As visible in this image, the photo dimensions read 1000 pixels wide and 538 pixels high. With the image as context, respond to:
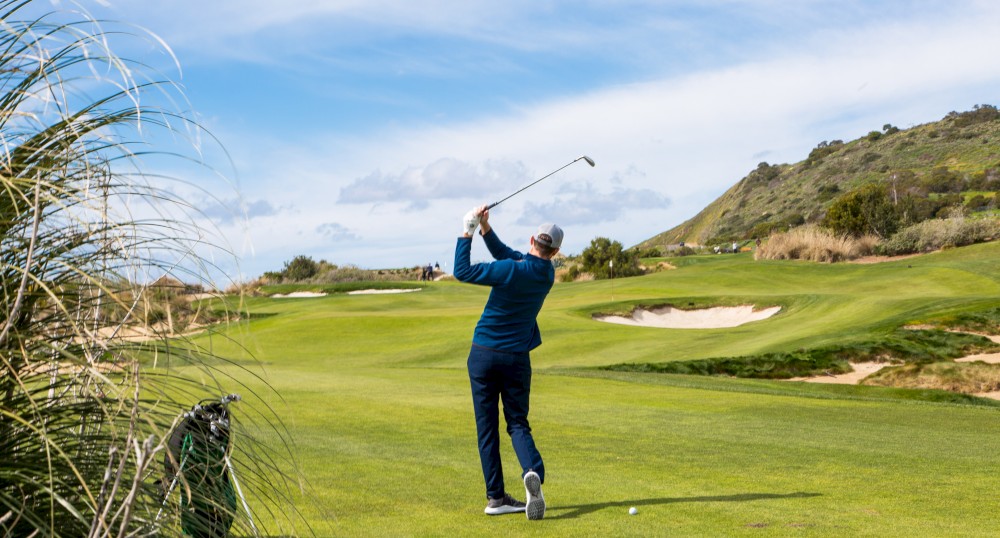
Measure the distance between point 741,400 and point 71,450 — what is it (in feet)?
42.4

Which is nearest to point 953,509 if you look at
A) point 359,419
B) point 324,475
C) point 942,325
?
point 324,475

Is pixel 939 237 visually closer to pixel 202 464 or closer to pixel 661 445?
pixel 661 445

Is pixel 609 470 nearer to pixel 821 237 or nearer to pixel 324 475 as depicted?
pixel 324 475

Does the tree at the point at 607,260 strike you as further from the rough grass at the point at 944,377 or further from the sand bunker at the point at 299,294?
the rough grass at the point at 944,377

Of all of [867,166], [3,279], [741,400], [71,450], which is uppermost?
[867,166]

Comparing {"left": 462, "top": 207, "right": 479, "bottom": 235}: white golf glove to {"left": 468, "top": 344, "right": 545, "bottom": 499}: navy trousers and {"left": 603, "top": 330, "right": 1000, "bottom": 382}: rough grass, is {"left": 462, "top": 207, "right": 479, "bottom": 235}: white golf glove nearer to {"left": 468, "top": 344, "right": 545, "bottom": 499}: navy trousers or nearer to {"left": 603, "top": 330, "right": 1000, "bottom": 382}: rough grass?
{"left": 468, "top": 344, "right": 545, "bottom": 499}: navy trousers

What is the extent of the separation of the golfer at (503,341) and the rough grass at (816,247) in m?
43.1

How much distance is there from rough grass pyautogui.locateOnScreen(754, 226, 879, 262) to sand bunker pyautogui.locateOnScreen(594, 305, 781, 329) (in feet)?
56.5

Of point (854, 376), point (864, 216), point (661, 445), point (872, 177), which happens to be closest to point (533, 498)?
point (661, 445)

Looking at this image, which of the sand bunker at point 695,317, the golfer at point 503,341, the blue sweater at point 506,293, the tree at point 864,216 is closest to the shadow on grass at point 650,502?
the golfer at point 503,341

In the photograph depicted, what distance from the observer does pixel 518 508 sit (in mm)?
7289

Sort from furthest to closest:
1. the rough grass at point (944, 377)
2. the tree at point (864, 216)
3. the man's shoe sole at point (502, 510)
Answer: the tree at point (864, 216)
the rough grass at point (944, 377)
the man's shoe sole at point (502, 510)

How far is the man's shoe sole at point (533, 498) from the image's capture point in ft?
22.9

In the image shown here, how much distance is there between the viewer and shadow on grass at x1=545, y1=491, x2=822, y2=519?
23.5ft
